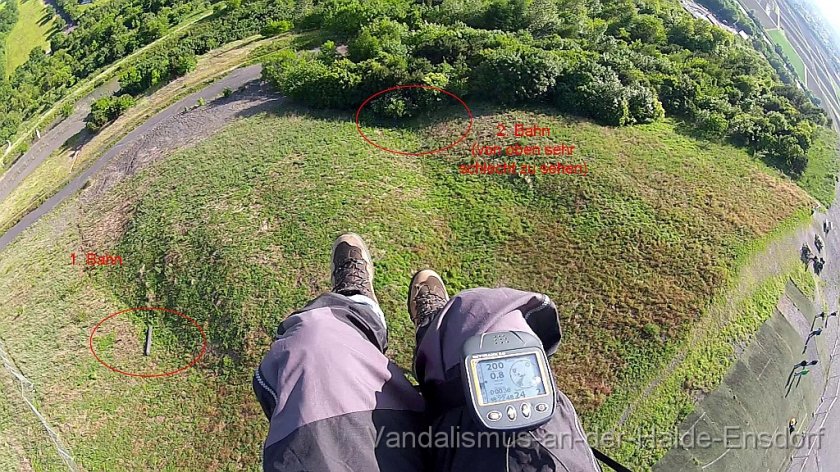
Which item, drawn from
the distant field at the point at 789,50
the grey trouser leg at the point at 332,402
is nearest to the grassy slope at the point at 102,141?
the grey trouser leg at the point at 332,402

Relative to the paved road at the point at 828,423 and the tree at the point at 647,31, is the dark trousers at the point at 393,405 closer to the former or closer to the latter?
the paved road at the point at 828,423

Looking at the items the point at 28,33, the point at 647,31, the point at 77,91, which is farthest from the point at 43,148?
the point at 28,33

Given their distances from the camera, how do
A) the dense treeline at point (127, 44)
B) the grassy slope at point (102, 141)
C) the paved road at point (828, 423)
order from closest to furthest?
the paved road at point (828, 423) → the grassy slope at point (102, 141) → the dense treeline at point (127, 44)

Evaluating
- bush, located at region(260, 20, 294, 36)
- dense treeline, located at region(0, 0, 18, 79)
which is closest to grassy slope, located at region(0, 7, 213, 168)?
bush, located at region(260, 20, 294, 36)

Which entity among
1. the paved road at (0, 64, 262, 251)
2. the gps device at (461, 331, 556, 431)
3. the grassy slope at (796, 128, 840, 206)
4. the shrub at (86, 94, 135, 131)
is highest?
the gps device at (461, 331, 556, 431)

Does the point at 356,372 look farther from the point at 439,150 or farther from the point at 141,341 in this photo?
the point at 439,150

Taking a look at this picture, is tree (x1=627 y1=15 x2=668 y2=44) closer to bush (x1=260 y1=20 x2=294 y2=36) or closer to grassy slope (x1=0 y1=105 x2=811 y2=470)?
grassy slope (x1=0 y1=105 x2=811 y2=470)
